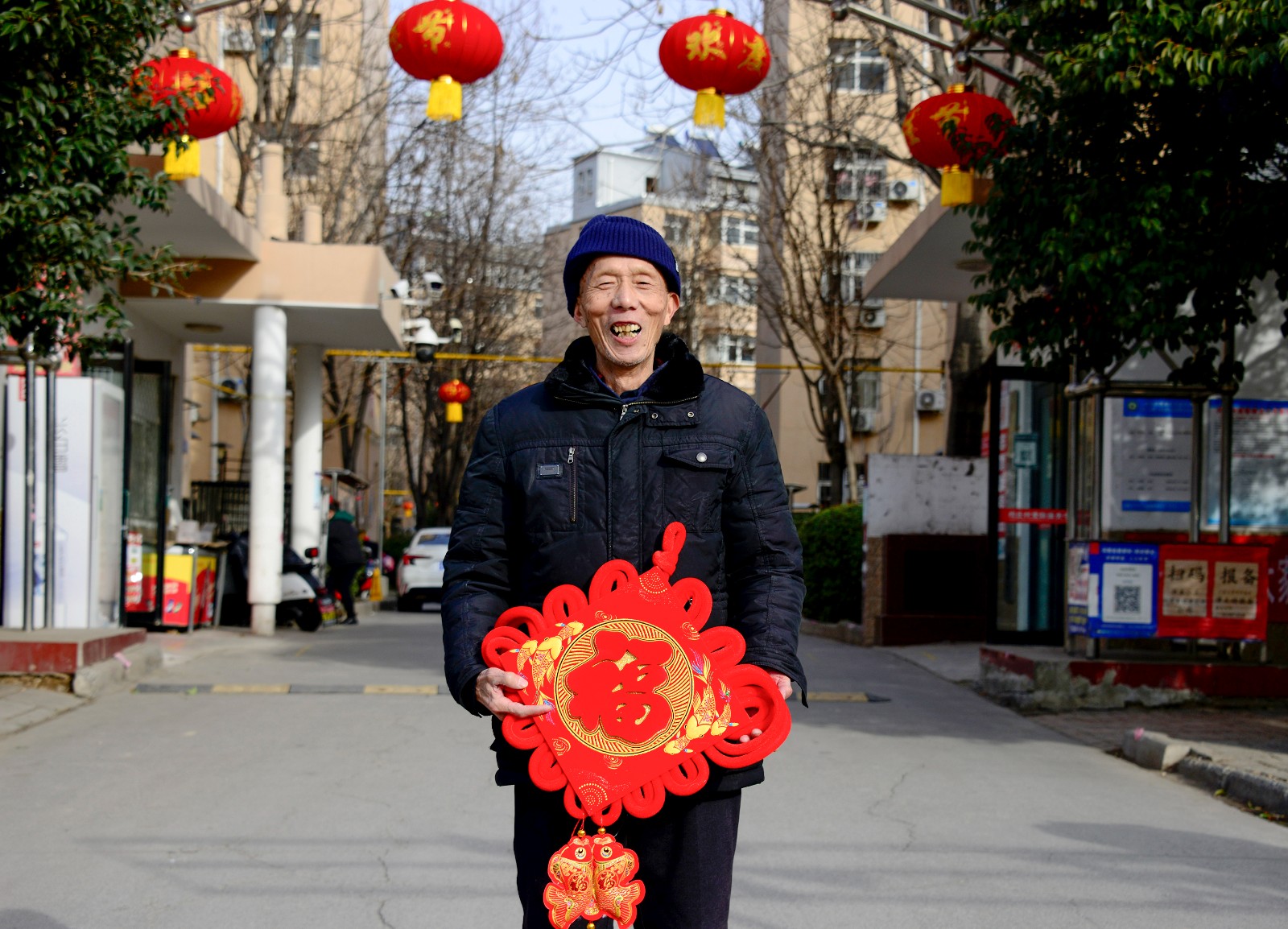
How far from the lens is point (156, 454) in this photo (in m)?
16.7

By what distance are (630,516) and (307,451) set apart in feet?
59.3

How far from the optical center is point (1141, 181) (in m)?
9.42

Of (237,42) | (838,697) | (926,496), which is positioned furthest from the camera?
(237,42)

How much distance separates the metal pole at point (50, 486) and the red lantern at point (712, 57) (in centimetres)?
529

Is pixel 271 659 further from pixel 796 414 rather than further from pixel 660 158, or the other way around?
pixel 796 414

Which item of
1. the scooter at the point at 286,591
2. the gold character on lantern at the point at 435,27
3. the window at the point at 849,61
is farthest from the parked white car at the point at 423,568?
the gold character on lantern at the point at 435,27

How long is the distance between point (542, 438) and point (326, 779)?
5.13m

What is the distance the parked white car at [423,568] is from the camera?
2566 centimetres

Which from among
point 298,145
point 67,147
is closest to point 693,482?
point 67,147

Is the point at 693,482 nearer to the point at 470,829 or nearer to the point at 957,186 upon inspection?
the point at 470,829

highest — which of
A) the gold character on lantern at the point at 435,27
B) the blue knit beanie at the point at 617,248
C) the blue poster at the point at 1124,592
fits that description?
the gold character on lantern at the point at 435,27

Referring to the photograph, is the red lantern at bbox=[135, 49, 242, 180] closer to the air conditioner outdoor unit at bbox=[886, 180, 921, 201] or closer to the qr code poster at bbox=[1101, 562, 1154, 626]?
the qr code poster at bbox=[1101, 562, 1154, 626]

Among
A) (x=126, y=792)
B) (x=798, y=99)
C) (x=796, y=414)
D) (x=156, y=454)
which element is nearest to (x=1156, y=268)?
(x=126, y=792)

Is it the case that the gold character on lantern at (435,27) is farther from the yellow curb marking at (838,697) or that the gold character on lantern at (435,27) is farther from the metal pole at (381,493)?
the metal pole at (381,493)
